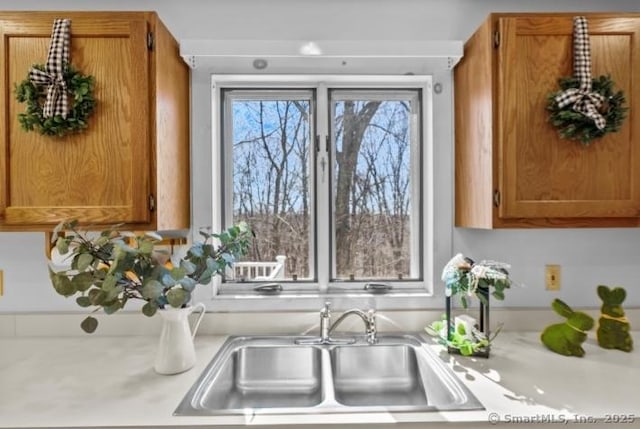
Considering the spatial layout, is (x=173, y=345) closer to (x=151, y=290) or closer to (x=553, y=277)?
(x=151, y=290)

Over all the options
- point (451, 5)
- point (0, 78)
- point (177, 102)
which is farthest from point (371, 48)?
point (0, 78)

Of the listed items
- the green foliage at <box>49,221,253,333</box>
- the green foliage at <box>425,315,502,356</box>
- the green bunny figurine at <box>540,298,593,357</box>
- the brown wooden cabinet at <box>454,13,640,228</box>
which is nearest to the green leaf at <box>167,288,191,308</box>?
the green foliage at <box>49,221,253,333</box>

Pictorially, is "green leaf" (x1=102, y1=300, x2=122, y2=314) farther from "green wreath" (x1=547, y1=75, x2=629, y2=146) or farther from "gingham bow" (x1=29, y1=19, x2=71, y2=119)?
"green wreath" (x1=547, y1=75, x2=629, y2=146)

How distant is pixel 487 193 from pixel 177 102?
1275mm

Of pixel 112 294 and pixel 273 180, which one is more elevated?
pixel 273 180

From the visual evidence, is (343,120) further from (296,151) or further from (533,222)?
(533,222)

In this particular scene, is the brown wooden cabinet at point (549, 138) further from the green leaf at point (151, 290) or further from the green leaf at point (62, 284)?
the green leaf at point (62, 284)

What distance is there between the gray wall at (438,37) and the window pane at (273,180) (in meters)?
0.20

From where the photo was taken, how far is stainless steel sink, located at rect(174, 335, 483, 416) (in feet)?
4.65

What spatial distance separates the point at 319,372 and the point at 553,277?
1.12 meters

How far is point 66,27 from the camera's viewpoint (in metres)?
1.27

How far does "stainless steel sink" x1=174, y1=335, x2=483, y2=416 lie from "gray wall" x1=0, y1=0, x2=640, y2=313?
34 centimetres

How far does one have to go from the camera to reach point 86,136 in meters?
1.29

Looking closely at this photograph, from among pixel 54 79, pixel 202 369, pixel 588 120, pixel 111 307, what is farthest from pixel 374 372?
pixel 54 79
